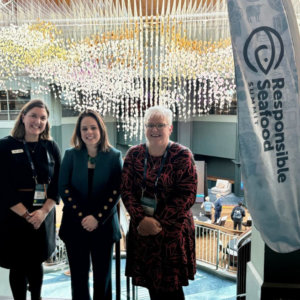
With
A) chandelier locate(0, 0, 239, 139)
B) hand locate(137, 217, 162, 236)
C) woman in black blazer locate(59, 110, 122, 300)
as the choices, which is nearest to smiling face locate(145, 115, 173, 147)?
woman in black blazer locate(59, 110, 122, 300)

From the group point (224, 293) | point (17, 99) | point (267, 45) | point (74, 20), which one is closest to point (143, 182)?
point (267, 45)

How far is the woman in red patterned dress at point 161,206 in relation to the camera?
158cm

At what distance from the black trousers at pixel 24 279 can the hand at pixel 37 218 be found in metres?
0.24

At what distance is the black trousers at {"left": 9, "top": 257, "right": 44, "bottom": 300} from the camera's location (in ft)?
5.76

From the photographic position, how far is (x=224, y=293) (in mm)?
2824

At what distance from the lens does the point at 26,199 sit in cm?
175

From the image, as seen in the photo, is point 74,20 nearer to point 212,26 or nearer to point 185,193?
point 212,26

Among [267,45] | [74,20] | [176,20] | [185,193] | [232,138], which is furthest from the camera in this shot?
[232,138]

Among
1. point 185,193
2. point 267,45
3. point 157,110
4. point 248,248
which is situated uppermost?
point 267,45

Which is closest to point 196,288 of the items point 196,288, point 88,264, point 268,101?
point 196,288

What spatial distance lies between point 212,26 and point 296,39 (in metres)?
4.62

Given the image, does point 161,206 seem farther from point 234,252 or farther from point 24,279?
point 234,252

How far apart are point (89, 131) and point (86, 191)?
33 centimetres

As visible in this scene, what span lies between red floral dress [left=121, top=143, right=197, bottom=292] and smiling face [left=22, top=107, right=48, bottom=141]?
1.81ft
